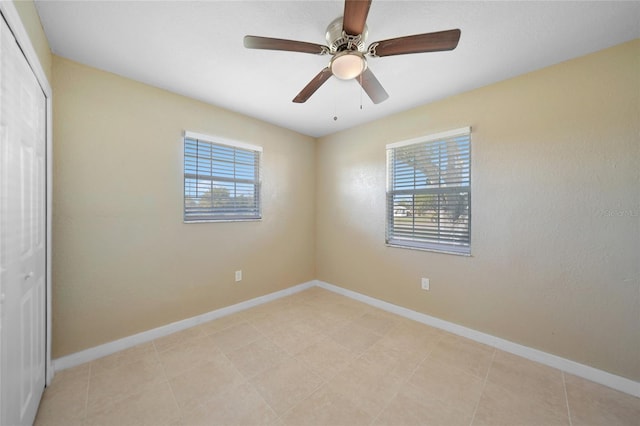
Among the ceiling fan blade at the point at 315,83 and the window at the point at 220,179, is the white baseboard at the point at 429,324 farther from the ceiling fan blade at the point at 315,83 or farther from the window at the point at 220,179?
the ceiling fan blade at the point at 315,83

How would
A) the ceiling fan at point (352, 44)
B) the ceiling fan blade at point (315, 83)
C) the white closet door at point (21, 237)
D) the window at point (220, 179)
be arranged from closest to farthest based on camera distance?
1. the white closet door at point (21, 237)
2. the ceiling fan at point (352, 44)
3. the ceiling fan blade at point (315, 83)
4. the window at point (220, 179)

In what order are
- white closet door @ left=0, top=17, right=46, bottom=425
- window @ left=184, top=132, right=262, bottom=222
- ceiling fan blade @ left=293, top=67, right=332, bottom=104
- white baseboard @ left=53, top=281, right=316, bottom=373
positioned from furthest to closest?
1. window @ left=184, top=132, right=262, bottom=222
2. white baseboard @ left=53, top=281, right=316, bottom=373
3. ceiling fan blade @ left=293, top=67, right=332, bottom=104
4. white closet door @ left=0, top=17, right=46, bottom=425

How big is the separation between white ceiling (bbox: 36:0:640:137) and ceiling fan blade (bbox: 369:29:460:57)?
0.24m

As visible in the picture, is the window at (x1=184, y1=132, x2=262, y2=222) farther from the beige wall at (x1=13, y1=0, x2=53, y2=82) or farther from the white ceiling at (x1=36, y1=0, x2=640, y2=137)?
the beige wall at (x1=13, y1=0, x2=53, y2=82)

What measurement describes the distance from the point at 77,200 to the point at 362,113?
282 centimetres

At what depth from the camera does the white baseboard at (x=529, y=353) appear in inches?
62.7

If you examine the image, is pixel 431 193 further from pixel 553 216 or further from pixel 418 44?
pixel 418 44

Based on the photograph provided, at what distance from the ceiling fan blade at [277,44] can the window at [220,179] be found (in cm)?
150

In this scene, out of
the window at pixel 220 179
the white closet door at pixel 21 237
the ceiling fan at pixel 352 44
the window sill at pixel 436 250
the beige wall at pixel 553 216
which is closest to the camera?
the white closet door at pixel 21 237

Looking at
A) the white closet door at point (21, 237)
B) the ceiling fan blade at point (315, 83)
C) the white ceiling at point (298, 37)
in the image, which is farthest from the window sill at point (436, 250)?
the white closet door at point (21, 237)

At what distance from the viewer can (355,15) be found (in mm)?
1099

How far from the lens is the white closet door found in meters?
0.99

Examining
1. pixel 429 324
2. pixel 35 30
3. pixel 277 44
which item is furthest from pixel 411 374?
pixel 35 30

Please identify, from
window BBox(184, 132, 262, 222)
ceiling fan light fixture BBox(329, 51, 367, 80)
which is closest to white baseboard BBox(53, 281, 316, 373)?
window BBox(184, 132, 262, 222)
